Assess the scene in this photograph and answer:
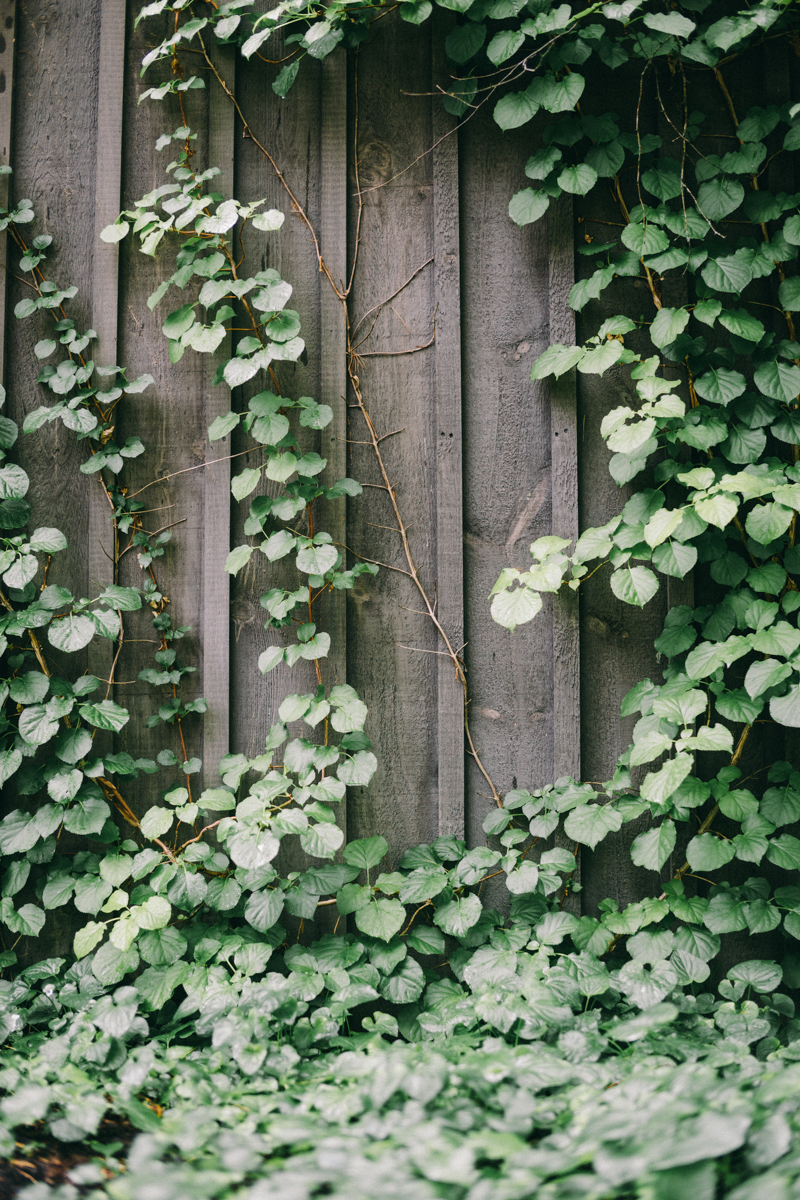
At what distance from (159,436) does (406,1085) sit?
5.10 ft

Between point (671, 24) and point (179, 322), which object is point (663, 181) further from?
point (179, 322)

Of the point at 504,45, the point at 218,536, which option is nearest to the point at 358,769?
the point at 218,536

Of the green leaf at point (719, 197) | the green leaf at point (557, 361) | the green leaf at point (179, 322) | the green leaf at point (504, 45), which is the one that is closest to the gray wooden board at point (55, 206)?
the green leaf at point (179, 322)

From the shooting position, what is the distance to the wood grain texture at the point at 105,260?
1795 mm

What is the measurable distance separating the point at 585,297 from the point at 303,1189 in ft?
5.89

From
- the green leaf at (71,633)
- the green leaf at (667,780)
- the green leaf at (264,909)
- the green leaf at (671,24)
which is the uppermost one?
the green leaf at (671,24)

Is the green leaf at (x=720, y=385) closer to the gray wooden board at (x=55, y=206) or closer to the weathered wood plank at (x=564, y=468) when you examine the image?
the weathered wood plank at (x=564, y=468)

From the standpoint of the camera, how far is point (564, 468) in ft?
5.99

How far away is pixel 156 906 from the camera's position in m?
1.56

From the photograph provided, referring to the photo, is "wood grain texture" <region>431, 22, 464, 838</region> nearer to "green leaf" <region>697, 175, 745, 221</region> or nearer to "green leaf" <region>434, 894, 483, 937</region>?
"green leaf" <region>434, 894, 483, 937</region>

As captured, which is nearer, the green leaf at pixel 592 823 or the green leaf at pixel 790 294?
the green leaf at pixel 592 823

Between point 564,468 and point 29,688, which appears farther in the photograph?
point 564,468

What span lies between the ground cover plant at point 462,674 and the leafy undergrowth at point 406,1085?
0.6 inches

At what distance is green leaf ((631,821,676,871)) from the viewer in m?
1.60
